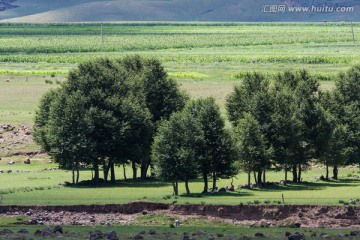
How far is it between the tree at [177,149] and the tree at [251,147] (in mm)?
5323

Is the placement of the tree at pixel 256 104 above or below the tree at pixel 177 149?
above

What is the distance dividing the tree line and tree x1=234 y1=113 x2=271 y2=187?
0.10 m

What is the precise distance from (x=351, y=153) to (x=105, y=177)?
26122 millimetres

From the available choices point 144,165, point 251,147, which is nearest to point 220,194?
point 251,147

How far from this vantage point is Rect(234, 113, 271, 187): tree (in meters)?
99.1

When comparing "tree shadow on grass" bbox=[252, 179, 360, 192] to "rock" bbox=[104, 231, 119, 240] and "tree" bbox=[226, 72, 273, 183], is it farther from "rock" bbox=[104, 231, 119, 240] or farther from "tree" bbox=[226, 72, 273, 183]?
"rock" bbox=[104, 231, 119, 240]

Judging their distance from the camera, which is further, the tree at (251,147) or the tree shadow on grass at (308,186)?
the tree at (251,147)

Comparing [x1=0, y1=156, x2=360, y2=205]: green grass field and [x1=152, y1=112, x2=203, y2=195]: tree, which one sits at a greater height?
[x1=152, y1=112, x2=203, y2=195]: tree

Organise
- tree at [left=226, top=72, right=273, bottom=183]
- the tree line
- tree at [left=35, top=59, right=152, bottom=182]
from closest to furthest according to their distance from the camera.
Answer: the tree line
tree at [left=35, top=59, right=152, bottom=182]
tree at [left=226, top=72, right=273, bottom=183]

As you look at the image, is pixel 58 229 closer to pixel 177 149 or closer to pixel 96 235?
pixel 96 235

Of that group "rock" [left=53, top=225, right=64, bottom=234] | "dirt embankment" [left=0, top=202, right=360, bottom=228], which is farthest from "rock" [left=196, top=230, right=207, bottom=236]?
"rock" [left=53, top=225, right=64, bottom=234]

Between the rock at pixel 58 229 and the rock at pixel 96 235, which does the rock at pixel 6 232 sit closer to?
the rock at pixel 58 229

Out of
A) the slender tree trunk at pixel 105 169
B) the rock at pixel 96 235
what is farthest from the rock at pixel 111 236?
the slender tree trunk at pixel 105 169

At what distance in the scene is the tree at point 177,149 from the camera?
3652 inches
